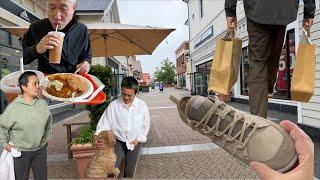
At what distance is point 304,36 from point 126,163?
3.41 m

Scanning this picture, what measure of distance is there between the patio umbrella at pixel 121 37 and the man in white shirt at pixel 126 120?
0.98 metres

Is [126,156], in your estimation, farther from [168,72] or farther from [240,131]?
[168,72]

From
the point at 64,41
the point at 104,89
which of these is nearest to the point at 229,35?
the point at 64,41

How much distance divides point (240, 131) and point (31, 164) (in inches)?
142

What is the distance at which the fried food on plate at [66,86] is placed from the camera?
2.25 m

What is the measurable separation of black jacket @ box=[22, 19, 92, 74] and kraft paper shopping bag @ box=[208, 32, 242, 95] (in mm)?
1074

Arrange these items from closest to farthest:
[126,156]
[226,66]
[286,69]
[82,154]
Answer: [226,66] → [126,156] → [82,154] → [286,69]

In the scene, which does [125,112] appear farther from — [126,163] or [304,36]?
[304,36]

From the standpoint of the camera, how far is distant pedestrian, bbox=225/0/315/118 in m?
2.12

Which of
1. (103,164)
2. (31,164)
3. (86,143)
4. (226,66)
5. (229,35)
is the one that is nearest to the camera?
(226,66)

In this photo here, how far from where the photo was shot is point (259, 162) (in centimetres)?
110

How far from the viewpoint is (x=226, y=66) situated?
202 centimetres

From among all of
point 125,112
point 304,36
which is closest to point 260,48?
point 304,36

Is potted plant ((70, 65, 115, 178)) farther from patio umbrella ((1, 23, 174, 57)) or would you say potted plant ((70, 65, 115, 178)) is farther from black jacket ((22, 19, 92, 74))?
black jacket ((22, 19, 92, 74))
